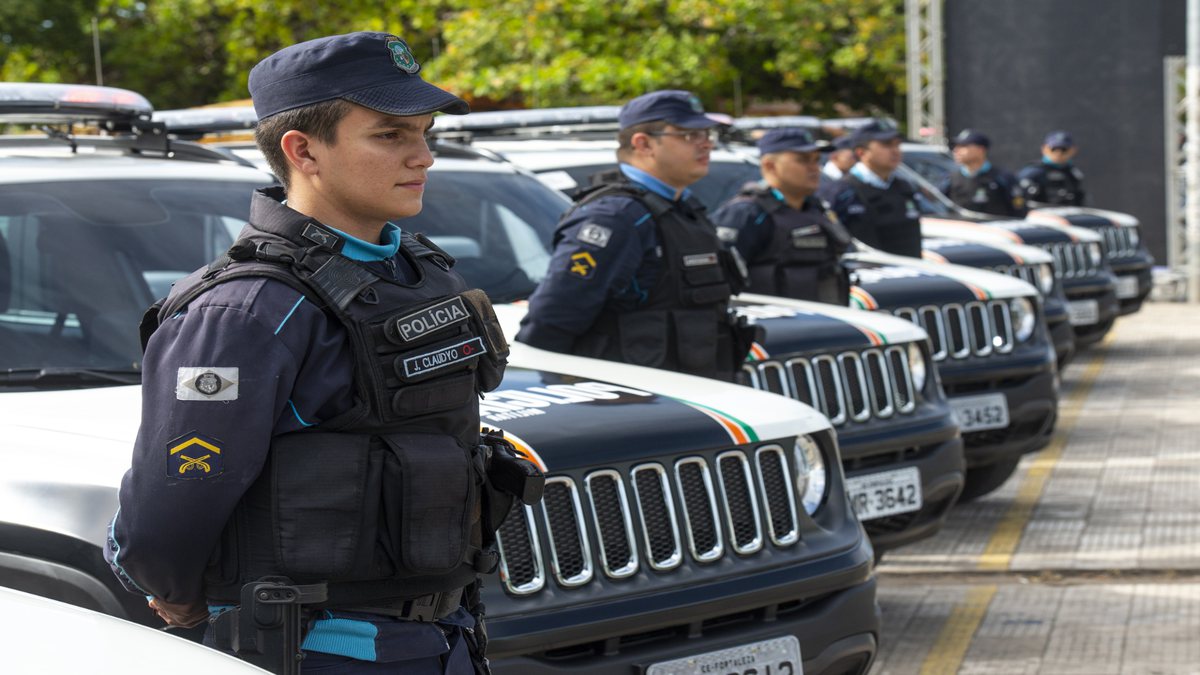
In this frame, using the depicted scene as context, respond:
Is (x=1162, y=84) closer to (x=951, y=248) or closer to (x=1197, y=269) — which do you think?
(x=1197, y=269)

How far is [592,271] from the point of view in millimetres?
5258

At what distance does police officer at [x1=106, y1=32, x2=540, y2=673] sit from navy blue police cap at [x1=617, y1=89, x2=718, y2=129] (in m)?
3.07

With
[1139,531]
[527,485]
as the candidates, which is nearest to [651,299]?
[527,485]

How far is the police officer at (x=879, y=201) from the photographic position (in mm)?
9711

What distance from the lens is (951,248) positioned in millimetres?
11102

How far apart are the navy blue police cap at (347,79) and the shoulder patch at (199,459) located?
1.71 ft

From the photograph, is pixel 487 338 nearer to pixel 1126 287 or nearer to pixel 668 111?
pixel 668 111

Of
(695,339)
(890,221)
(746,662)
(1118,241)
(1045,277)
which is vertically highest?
(695,339)

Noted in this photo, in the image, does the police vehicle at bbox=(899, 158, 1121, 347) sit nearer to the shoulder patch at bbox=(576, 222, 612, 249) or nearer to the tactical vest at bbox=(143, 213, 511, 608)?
the shoulder patch at bbox=(576, 222, 612, 249)

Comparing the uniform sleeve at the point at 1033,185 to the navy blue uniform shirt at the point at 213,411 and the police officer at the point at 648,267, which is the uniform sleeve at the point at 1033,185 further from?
the navy blue uniform shirt at the point at 213,411

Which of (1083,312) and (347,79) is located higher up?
(347,79)

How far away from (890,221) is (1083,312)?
3884 millimetres

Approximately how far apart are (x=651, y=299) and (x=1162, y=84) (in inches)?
691

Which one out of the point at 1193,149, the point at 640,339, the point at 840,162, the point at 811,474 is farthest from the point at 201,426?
the point at 1193,149
